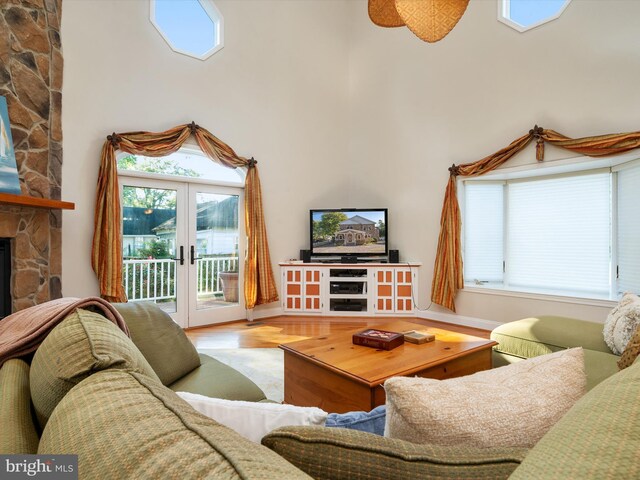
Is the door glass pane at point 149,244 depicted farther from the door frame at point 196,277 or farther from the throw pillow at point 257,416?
the throw pillow at point 257,416

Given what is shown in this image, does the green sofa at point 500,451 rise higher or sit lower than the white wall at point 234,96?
lower

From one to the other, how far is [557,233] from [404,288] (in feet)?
6.77

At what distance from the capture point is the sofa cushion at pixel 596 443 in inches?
15.0

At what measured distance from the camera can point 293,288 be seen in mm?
5629

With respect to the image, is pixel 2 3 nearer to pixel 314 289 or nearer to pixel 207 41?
pixel 207 41

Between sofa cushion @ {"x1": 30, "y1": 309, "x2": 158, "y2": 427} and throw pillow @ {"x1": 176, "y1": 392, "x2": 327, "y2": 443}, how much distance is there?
0.73 feet

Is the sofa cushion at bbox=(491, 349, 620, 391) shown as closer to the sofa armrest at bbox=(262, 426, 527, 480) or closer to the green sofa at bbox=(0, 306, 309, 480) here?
the sofa armrest at bbox=(262, 426, 527, 480)

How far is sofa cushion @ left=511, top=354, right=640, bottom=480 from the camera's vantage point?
1.25 ft

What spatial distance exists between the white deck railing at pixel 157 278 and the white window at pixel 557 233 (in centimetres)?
360

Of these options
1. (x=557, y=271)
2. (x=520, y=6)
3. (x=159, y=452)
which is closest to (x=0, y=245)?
(x=159, y=452)

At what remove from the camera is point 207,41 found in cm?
507

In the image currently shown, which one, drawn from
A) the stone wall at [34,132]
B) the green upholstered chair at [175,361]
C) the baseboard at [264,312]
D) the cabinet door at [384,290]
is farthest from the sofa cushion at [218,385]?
the cabinet door at [384,290]

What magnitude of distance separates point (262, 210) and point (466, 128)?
10.0ft

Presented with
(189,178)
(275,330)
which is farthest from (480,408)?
(189,178)
